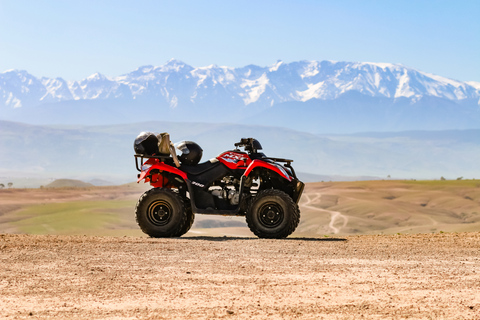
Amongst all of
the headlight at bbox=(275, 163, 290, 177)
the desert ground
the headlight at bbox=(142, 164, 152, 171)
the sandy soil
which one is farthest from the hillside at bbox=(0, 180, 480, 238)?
the sandy soil

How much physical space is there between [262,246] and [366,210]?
76.3 meters

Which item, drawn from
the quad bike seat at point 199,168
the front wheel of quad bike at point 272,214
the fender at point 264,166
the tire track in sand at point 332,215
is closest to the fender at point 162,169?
the quad bike seat at point 199,168

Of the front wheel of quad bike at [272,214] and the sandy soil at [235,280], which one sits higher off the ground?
the front wheel of quad bike at [272,214]

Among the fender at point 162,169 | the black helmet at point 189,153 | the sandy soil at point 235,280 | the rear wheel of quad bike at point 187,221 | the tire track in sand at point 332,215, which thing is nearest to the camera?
the sandy soil at point 235,280

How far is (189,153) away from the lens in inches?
688

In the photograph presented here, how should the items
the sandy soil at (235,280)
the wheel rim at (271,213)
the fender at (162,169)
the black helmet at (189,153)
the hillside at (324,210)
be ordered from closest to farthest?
the sandy soil at (235,280) < the wheel rim at (271,213) < the fender at (162,169) < the black helmet at (189,153) < the hillside at (324,210)

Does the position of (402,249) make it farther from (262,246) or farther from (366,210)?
(366,210)

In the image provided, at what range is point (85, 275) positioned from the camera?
35.6ft

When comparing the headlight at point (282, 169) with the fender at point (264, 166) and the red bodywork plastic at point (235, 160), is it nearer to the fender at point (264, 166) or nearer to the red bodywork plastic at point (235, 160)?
the fender at point (264, 166)

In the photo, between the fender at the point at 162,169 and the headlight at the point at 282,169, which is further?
the fender at the point at 162,169

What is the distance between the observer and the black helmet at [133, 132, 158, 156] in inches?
683

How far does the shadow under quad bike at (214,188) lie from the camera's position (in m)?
16.7

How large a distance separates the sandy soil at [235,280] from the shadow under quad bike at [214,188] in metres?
1.32

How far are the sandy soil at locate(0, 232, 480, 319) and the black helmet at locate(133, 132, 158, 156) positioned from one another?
2.88 metres
